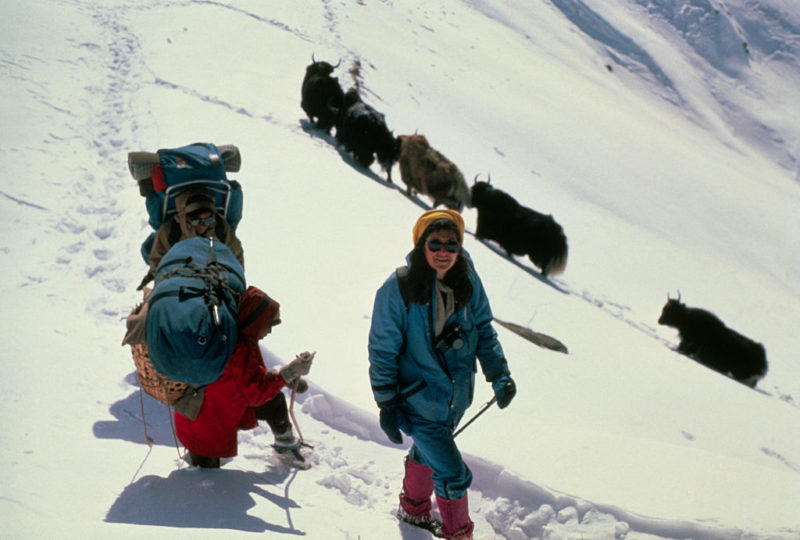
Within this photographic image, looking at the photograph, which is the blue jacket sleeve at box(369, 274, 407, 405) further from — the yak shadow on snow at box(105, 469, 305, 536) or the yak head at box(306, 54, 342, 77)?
the yak head at box(306, 54, 342, 77)

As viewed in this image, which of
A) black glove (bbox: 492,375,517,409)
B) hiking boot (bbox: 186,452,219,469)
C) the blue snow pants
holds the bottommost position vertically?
hiking boot (bbox: 186,452,219,469)

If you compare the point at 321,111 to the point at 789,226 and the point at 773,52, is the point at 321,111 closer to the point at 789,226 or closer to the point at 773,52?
the point at 789,226

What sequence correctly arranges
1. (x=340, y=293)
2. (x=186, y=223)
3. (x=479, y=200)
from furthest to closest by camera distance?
1. (x=479, y=200)
2. (x=340, y=293)
3. (x=186, y=223)

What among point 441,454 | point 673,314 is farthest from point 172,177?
point 673,314

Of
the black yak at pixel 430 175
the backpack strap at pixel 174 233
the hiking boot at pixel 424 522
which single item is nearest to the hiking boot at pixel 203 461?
the hiking boot at pixel 424 522

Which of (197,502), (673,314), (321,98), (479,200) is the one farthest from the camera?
(321,98)

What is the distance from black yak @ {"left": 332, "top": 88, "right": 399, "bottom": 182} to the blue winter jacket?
288 inches

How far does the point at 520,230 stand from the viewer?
9.38 meters

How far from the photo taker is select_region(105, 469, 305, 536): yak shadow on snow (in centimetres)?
212

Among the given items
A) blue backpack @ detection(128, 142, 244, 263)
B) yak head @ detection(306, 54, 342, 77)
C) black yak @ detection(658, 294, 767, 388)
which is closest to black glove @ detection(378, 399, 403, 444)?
blue backpack @ detection(128, 142, 244, 263)

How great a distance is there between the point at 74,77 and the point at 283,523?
27.5ft

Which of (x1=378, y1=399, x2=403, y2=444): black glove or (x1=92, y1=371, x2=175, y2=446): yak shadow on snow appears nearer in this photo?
(x1=378, y1=399, x2=403, y2=444): black glove

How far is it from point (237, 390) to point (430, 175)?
737 centimetres

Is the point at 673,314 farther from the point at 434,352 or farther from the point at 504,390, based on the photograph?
the point at 434,352
